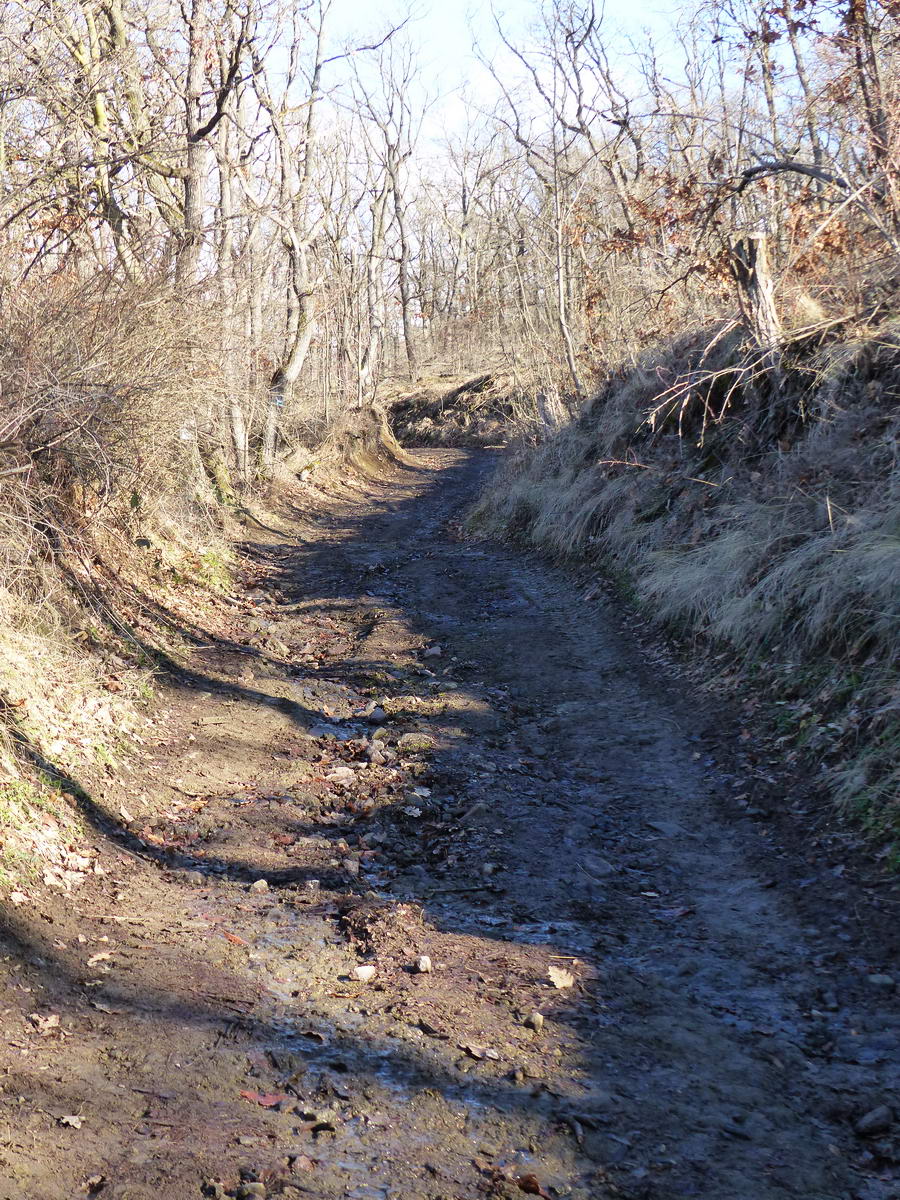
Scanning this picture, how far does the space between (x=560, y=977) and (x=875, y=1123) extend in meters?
1.28

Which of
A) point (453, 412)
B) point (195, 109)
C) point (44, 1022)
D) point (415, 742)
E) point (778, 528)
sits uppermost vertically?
point (195, 109)

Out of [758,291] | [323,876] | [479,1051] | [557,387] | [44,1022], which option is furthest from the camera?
[557,387]

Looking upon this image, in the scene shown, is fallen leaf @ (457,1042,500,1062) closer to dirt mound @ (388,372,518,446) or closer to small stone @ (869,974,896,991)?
small stone @ (869,974,896,991)

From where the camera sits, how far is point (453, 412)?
37594 mm

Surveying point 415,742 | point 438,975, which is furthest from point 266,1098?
point 415,742

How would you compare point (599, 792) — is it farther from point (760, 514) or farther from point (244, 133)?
point (244, 133)

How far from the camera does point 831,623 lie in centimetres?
654

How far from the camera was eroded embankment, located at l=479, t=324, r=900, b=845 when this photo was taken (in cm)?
595

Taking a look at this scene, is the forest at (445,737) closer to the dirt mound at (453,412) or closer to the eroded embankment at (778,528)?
the eroded embankment at (778,528)

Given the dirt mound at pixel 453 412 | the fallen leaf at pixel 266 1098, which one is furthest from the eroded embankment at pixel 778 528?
the dirt mound at pixel 453 412

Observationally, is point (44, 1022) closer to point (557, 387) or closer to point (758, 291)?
point (758, 291)

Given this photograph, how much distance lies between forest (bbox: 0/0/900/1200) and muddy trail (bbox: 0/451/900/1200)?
0.06ft

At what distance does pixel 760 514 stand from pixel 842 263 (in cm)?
365

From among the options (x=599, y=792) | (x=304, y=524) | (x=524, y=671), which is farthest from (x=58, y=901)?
(x=304, y=524)
